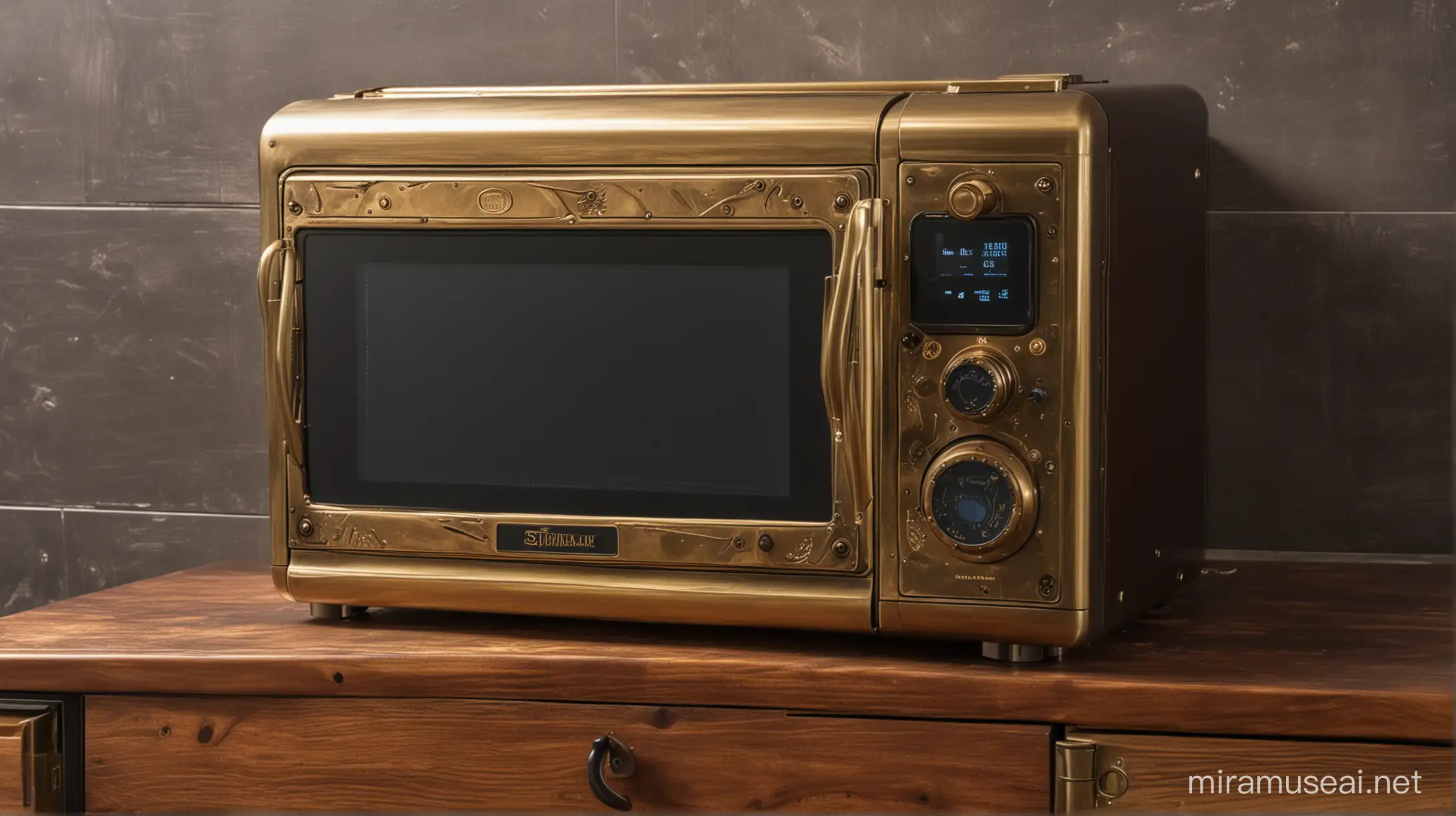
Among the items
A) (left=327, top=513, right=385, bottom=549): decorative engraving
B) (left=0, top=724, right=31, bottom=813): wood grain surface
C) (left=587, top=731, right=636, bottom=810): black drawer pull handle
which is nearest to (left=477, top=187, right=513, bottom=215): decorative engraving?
(left=327, top=513, right=385, bottom=549): decorative engraving

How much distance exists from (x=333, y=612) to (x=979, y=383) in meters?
0.50

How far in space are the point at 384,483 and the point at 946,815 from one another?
1.46 feet

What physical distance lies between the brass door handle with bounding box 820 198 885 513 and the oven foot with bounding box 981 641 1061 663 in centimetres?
12

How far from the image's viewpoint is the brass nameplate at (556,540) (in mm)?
1108

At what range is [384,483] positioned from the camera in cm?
116

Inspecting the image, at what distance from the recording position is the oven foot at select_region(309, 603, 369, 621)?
120cm

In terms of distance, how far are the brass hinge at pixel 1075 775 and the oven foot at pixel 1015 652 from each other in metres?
0.06

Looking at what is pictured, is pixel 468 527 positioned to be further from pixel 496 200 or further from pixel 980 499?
pixel 980 499

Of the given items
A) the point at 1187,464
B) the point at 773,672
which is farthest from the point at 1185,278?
the point at 773,672

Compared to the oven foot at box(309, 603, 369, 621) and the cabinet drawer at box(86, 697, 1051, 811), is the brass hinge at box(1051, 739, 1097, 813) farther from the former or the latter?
the oven foot at box(309, 603, 369, 621)

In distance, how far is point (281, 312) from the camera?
1.15m

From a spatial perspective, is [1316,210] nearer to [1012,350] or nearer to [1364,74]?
[1364,74]

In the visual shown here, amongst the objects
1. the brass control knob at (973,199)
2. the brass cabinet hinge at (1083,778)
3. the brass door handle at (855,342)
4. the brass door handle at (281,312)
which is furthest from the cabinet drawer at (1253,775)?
the brass door handle at (281,312)

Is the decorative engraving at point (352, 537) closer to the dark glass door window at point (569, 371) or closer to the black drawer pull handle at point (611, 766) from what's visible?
the dark glass door window at point (569, 371)
